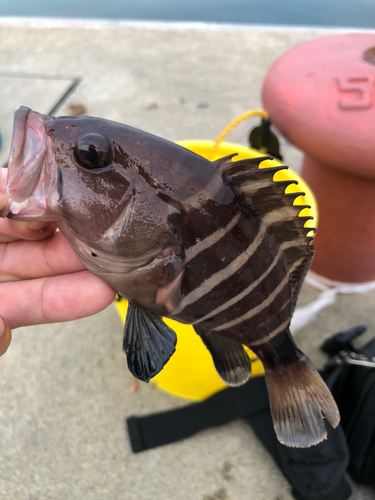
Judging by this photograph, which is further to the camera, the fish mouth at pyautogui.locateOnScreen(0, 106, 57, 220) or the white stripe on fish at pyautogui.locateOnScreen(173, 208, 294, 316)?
the white stripe on fish at pyautogui.locateOnScreen(173, 208, 294, 316)

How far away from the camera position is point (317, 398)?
1.03 metres

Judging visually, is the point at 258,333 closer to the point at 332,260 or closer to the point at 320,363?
the point at 320,363

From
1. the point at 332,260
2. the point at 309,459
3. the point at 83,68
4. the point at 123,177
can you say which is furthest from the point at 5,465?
the point at 83,68

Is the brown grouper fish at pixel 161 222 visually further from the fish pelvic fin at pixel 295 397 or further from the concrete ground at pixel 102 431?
the concrete ground at pixel 102 431

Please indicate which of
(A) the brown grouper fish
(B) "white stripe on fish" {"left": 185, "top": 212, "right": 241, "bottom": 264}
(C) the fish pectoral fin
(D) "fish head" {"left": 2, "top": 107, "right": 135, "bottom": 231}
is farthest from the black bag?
(D) "fish head" {"left": 2, "top": 107, "right": 135, "bottom": 231}

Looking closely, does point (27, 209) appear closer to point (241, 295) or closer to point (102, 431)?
point (241, 295)

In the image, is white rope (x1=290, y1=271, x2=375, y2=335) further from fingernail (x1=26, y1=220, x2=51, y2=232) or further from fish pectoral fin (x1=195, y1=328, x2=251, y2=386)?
fingernail (x1=26, y1=220, x2=51, y2=232)

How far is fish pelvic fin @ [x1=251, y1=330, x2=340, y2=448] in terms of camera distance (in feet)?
3.34

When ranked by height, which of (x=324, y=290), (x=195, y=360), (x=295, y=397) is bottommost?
(x=324, y=290)

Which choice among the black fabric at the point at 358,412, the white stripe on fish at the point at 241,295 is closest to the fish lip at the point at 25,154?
the white stripe on fish at the point at 241,295

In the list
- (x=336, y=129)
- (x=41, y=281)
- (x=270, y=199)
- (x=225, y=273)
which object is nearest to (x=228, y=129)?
(x=336, y=129)

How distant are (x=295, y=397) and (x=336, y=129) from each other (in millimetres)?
986

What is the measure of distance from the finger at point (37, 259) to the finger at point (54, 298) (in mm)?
41

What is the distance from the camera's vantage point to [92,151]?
2.37ft
